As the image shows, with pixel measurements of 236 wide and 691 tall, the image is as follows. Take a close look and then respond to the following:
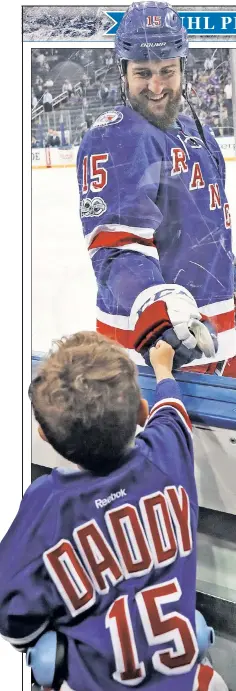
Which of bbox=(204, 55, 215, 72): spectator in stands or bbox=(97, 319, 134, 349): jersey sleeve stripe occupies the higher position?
bbox=(204, 55, 215, 72): spectator in stands

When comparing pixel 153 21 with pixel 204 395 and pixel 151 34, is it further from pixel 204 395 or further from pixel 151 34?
pixel 204 395

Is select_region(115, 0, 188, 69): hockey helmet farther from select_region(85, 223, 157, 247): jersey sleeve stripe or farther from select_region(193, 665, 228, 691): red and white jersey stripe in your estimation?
select_region(193, 665, 228, 691): red and white jersey stripe

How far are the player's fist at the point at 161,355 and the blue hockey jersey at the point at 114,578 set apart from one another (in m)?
0.12

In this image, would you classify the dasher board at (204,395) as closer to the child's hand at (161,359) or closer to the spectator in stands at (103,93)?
the child's hand at (161,359)

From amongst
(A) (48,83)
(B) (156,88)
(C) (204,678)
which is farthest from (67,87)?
(C) (204,678)

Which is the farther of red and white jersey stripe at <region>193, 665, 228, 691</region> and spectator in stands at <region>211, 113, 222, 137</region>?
spectator in stands at <region>211, 113, 222, 137</region>

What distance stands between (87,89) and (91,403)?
523 millimetres

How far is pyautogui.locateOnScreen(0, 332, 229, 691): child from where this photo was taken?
3.50 feet

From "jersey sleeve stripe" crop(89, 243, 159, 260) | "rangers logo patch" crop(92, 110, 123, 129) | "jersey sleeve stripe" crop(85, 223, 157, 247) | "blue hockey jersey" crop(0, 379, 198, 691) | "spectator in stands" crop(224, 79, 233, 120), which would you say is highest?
"spectator in stands" crop(224, 79, 233, 120)

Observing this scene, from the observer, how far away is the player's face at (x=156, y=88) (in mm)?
1160

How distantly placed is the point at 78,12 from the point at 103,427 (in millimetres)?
684

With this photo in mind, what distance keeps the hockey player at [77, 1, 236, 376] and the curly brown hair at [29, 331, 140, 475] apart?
0.23 ft

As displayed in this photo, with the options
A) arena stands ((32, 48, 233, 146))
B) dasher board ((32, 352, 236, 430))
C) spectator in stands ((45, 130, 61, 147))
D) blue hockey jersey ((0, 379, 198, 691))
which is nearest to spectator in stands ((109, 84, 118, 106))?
arena stands ((32, 48, 233, 146))

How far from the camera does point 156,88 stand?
1.17 m
